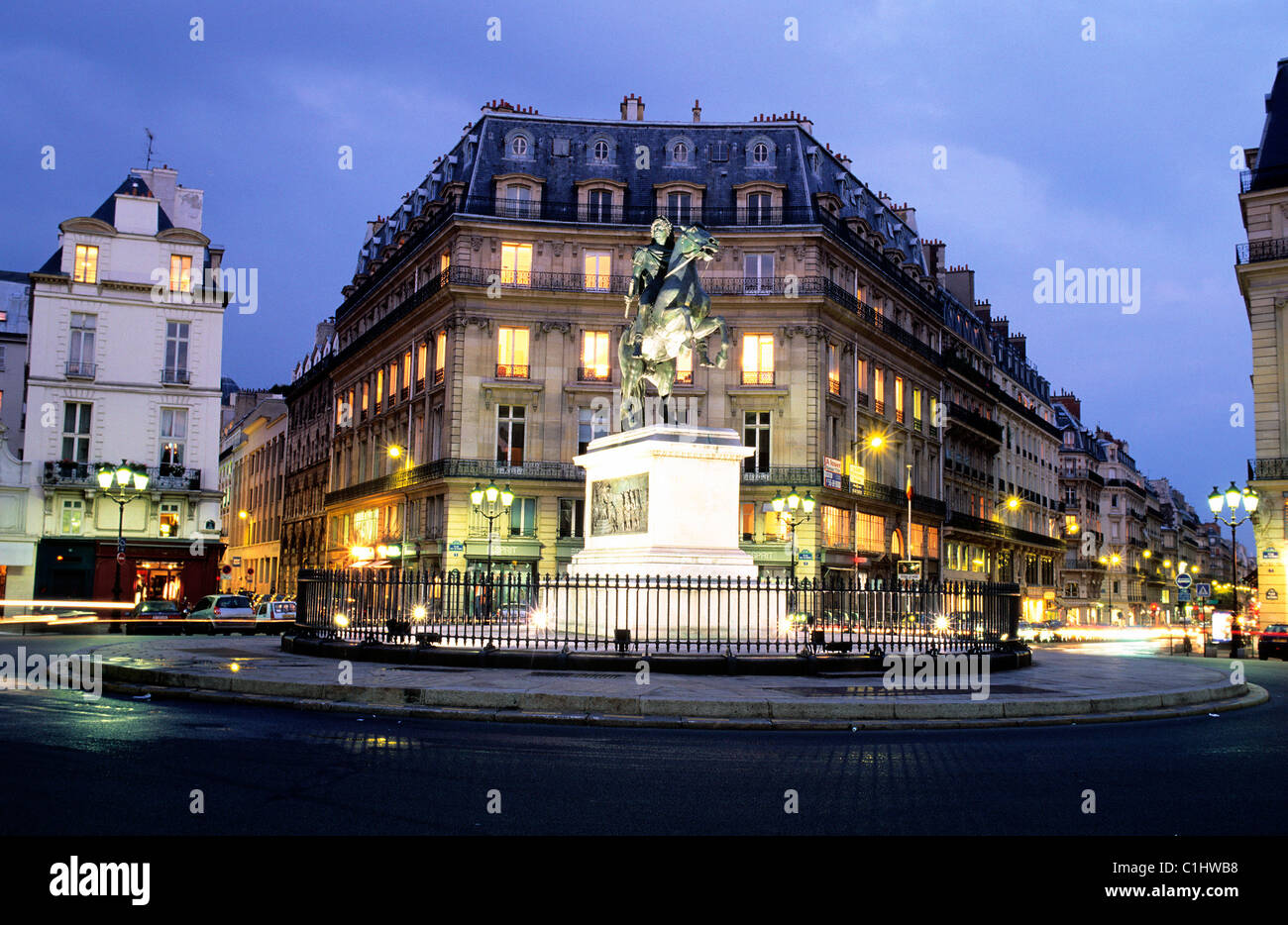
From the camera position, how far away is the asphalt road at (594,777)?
6.69 metres

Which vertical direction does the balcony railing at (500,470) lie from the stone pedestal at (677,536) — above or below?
above

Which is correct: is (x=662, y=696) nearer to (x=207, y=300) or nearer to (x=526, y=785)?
(x=526, y=785)

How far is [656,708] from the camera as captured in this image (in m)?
12.0

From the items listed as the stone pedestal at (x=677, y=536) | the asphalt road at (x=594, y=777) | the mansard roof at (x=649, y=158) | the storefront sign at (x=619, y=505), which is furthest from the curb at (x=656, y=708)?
the mansard roof at (x=649, y=158)

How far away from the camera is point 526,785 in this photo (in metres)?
7.84

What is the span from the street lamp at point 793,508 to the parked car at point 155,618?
19.5 metres

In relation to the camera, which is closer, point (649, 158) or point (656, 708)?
point (656, 708)

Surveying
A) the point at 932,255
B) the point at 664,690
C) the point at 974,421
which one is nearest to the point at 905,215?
the point at 932,255

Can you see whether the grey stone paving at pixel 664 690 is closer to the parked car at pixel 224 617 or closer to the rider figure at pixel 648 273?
the rider figure at pixel 648 273

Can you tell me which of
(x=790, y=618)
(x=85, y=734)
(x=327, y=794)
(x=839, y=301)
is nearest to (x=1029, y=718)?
(x=790, y=618)

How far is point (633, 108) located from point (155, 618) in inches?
1419

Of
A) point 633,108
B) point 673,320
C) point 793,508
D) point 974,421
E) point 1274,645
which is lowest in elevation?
point 1274,645

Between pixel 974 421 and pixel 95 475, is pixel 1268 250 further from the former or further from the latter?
A: pixel 95 475

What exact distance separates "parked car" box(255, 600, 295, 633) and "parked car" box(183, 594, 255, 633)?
0.23m
